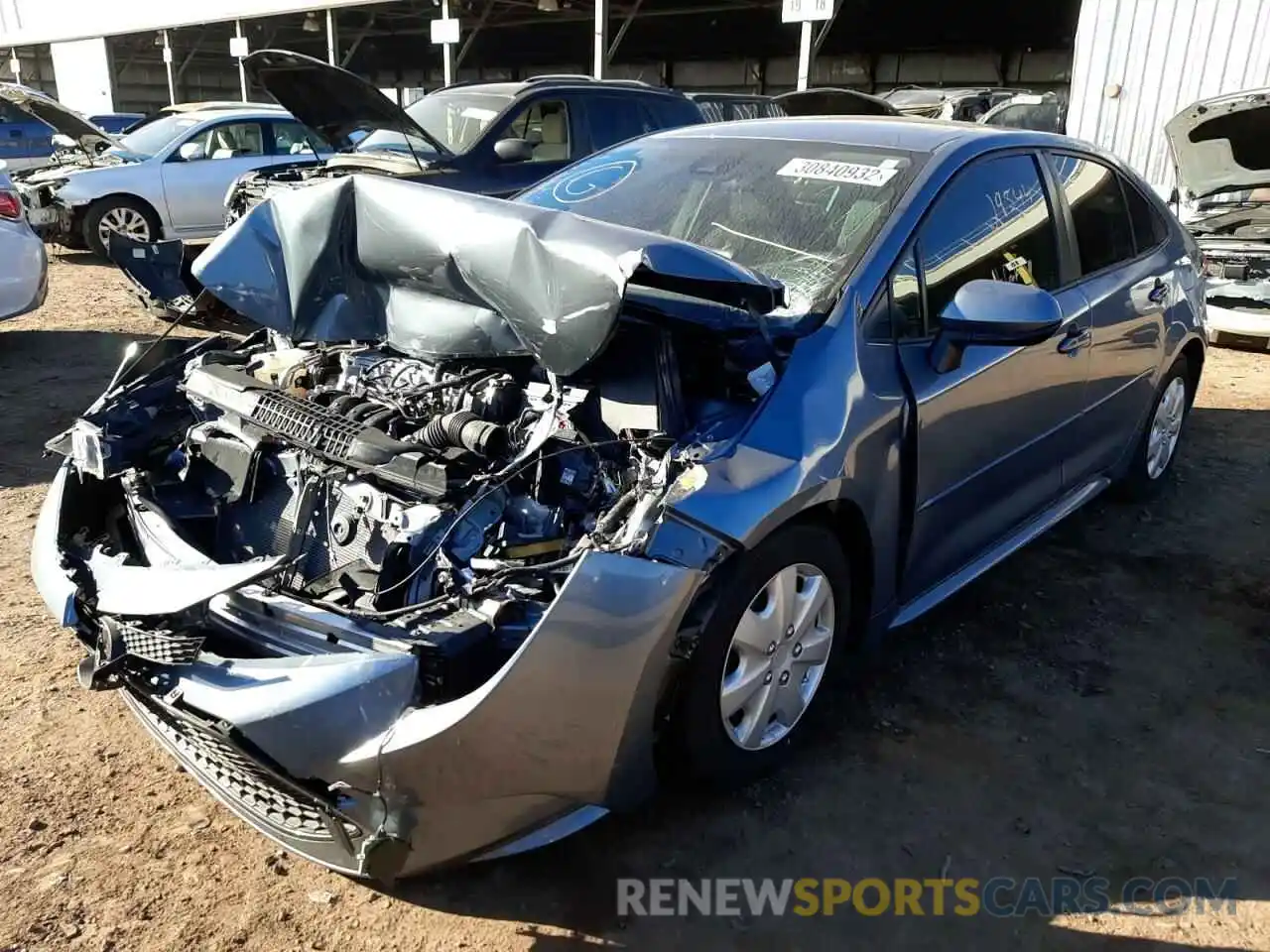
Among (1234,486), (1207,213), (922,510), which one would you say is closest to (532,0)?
(1207,213)

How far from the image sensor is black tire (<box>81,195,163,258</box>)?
9.80 m

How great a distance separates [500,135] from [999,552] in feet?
18.5

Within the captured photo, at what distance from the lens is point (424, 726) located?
1.99 meters

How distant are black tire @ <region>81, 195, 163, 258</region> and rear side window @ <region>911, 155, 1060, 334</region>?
8913 mm

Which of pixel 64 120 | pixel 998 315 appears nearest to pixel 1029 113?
pixel 64 120

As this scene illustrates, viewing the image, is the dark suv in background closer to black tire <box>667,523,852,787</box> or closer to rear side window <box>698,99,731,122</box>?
rear side window <box>698,99,731,122</box>

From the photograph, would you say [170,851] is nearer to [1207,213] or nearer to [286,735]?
[286,735]

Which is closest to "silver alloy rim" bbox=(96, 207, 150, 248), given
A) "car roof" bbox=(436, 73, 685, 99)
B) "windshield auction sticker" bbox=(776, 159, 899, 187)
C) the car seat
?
"car roof" bbox=(436, 73, 685, 99)

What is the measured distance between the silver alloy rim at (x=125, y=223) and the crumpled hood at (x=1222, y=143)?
919 cm

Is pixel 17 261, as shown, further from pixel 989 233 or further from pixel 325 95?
pixel 989 233

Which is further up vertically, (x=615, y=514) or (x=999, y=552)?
(x=615, y=514)

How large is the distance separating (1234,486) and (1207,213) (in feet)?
13.2

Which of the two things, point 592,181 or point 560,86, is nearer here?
Result: point 592,181

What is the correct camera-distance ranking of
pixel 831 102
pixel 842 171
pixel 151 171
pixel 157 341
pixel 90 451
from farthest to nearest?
1. pixel 831 102
2. pixel 151 171
3. pixel 157 341
4. pixel 842 171
5. pixel 90 451
